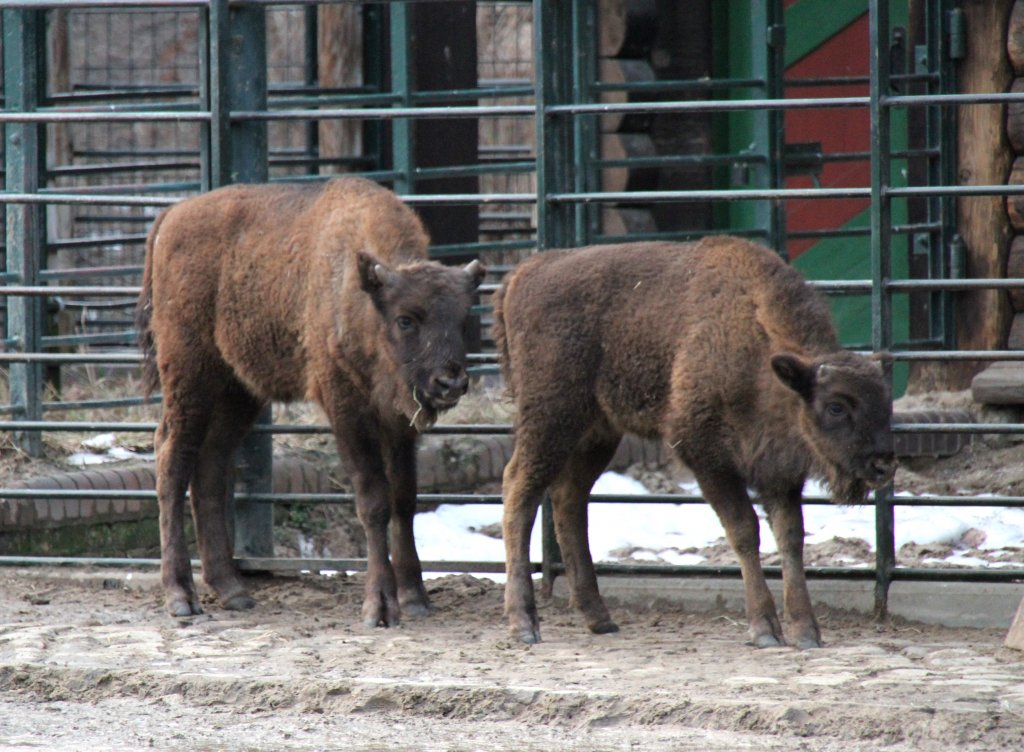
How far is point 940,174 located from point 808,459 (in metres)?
4.98

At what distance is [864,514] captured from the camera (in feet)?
32.9

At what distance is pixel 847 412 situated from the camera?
22.2 ft

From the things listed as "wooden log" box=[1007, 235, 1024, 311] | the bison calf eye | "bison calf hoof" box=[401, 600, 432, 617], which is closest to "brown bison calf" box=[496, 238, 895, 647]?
the bison calf eye

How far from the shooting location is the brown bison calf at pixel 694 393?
6789mm

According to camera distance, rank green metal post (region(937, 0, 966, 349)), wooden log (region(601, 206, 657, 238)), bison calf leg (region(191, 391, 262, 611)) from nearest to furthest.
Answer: bison calf leg (region(191, 391, 262, 611)) → green metal post (region(937, 0, 966, 349)) → wooden log (region(601, 206, 657, 238))

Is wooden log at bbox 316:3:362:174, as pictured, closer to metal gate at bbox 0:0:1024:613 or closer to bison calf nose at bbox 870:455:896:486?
metal gate at bbox 0:0:1024:613

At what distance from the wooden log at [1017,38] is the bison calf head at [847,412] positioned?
4629 mm

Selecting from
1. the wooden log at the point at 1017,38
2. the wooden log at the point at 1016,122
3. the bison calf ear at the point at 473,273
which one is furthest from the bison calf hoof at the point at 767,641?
the wooden log at the point at 1017,38

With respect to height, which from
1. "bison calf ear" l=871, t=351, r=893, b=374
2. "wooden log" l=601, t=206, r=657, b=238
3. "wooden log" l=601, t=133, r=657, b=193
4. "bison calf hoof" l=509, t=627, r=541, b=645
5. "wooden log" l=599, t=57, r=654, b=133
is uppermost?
"wooden log" l=599, t=57, r=654, b=133

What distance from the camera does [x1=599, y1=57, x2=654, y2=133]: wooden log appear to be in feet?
42.1

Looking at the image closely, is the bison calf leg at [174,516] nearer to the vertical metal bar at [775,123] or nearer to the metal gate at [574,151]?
the metal gate at [574,151]

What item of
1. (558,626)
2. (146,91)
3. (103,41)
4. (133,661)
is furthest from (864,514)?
(103,41)

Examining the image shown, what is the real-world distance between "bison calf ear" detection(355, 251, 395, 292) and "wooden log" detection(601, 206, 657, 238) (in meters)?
5.79

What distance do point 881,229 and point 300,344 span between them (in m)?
2.51
